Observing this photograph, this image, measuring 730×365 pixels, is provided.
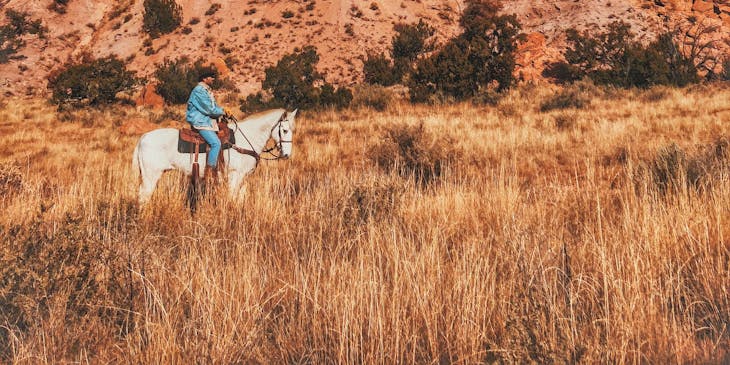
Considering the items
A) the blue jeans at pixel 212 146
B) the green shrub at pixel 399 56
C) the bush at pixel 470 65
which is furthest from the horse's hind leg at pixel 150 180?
the green shrub at pixel 399 56

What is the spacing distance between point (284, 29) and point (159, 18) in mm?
12394

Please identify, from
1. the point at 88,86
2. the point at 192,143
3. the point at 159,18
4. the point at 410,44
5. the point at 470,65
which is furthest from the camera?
the point at 159,18

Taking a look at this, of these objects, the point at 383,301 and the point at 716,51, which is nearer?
the point at 383,301

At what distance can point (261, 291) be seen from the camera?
2.94m

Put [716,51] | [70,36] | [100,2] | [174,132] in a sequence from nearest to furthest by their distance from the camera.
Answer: [174,132]
[716,51]
[70,36]
[100,2]

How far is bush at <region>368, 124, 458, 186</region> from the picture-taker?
888 cm

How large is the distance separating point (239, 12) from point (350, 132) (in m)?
37.1

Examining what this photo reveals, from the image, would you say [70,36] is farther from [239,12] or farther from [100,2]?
[239,12]

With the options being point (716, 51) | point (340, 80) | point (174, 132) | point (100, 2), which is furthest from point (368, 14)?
point (174, 132)

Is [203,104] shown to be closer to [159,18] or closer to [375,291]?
[375,291]

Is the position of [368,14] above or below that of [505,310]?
above

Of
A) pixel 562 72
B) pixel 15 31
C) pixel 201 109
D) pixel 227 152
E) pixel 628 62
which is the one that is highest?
pixel 15 31

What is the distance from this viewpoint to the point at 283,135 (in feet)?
22.5

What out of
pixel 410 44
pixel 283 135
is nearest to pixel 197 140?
pixel 283 135
